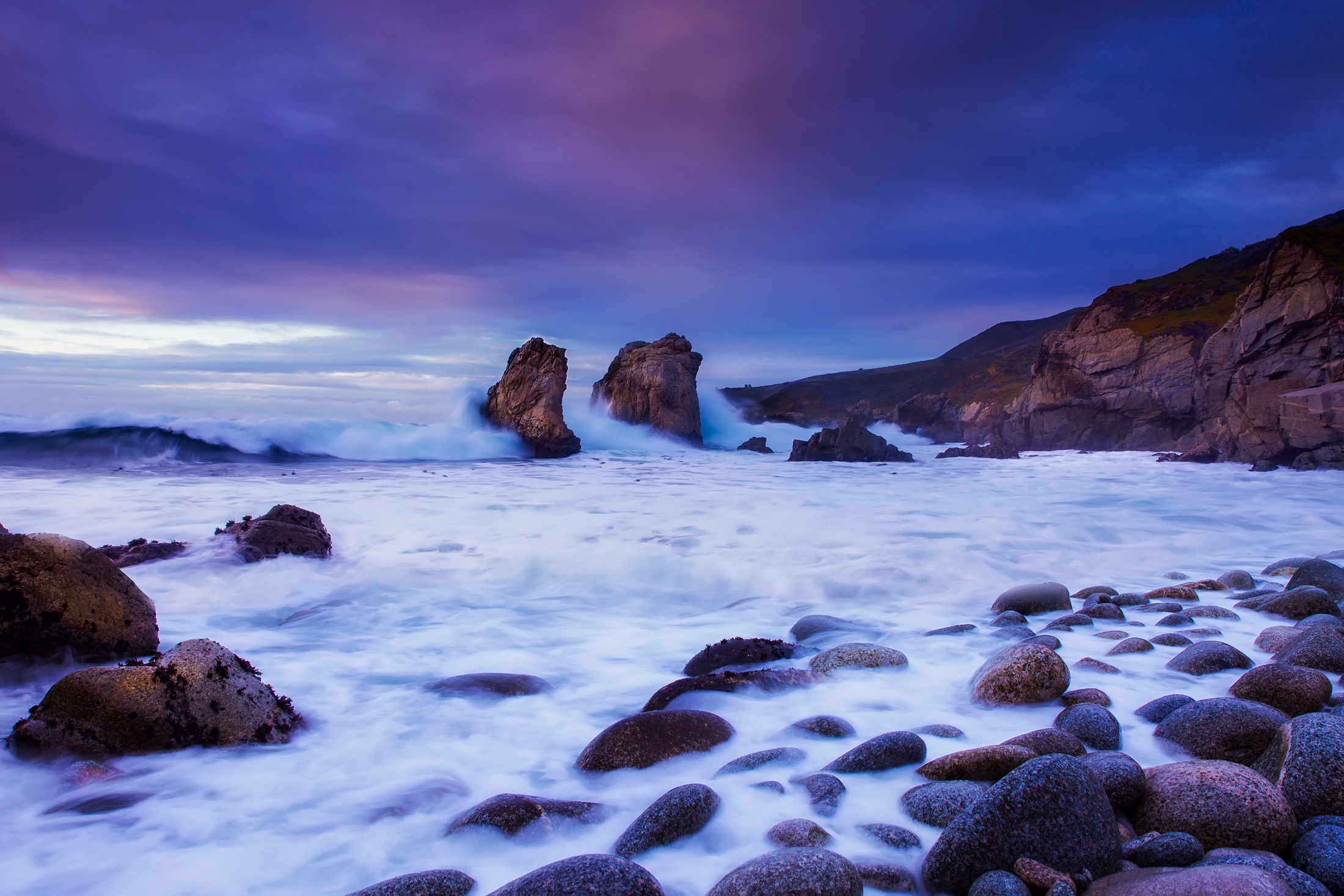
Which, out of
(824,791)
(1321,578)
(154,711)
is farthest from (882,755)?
(1321,578)

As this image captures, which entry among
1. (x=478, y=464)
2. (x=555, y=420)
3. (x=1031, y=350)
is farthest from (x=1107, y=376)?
(x=1031, y=350)

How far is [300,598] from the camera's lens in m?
7.01

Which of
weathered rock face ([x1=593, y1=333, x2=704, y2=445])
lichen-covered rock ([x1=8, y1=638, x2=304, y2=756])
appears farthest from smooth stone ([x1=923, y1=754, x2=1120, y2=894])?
weathered rock face ([x1=593, y1=333, x2=704, y2=445])

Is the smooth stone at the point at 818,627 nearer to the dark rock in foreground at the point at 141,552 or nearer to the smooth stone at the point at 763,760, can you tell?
the smooth stone at the point at 763,760

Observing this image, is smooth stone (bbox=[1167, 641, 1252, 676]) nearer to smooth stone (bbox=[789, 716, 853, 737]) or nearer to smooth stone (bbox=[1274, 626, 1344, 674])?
smooth stone (bbox=[1274, 626, 1344, 674])

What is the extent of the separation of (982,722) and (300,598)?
641 centimetres

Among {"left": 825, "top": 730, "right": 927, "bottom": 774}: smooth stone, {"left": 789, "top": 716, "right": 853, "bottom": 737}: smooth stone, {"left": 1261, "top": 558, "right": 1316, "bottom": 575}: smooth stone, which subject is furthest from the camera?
{"left": 1261, "top": 558, "right": 1316, "bottom": 575}: smooth stone

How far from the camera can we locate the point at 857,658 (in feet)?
15.6

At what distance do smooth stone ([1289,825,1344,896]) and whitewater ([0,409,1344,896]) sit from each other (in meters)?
0.97

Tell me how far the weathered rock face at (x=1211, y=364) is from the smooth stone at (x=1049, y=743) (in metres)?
24.9

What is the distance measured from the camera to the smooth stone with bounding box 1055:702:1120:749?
322 cm

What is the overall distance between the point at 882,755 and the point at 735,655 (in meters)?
1.91

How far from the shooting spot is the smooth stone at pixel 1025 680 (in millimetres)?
3854

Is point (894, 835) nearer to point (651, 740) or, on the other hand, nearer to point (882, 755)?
point (882, 755)
